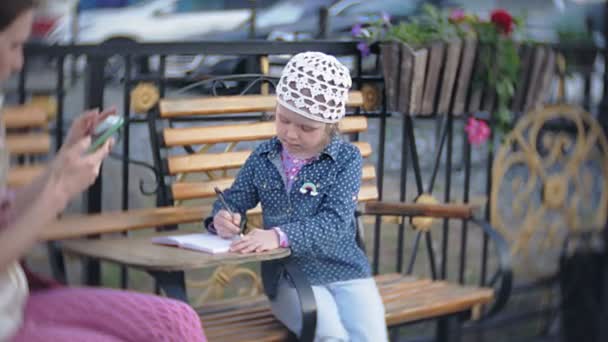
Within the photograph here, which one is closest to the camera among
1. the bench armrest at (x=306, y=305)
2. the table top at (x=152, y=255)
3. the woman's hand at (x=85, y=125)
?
the woman's hand at (x=85, y=125)

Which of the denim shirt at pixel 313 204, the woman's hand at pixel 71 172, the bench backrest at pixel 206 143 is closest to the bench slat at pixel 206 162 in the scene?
the bench backrest at pixel 206 143

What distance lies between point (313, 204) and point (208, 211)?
1.64 feet

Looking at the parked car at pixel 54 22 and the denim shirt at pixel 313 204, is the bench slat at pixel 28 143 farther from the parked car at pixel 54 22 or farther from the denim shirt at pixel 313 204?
the parked car at pixel 54 22

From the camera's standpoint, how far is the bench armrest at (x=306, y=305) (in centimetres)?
300

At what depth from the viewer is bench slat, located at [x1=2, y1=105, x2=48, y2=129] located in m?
2.92

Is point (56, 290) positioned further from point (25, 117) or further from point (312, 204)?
point (312, 204)

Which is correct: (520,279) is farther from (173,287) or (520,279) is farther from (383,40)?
(173,287)

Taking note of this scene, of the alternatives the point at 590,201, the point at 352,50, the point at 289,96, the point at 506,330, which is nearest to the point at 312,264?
the point at 289,96

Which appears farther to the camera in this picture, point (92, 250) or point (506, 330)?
point (506, 330)

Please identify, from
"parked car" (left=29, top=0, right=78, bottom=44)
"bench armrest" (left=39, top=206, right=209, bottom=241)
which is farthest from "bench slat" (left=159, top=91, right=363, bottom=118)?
"parked car" (left=29, top=0, right=78, bottom=44)

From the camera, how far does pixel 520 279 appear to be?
5516 millimetres

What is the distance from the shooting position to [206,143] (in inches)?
138

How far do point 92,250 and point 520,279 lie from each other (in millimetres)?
3134

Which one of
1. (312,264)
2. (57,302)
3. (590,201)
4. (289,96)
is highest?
(289,96)
